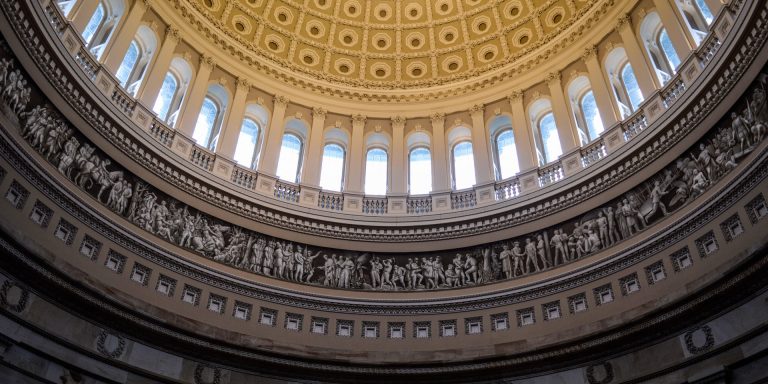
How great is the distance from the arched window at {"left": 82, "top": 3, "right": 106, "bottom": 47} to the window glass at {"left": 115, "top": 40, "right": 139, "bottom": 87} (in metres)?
1.39

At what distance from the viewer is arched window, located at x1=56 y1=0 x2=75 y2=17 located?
71.5 feet

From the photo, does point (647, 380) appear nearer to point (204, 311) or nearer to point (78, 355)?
point (204, 311)

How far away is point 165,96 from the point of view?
26.1 metres

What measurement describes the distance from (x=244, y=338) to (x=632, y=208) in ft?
42.6

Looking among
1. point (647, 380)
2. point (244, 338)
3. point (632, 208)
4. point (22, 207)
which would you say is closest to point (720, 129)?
point (632, 208)

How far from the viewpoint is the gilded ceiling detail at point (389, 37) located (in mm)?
29266

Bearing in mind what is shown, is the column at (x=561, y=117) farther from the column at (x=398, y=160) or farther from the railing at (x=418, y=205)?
the railing at (x=418, y=205)

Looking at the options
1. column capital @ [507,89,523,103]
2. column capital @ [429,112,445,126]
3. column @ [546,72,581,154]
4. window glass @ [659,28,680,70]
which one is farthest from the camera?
column capital @ [429,112,445,126]

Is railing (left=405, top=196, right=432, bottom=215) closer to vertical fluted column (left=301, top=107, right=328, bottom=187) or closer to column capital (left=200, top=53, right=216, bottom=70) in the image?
vertical fluted column (left=301, top=107, right=328, bottom=187)

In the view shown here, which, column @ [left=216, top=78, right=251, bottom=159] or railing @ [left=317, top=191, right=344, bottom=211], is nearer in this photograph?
column @ [left=216, top=78, right=251, bottom=159]

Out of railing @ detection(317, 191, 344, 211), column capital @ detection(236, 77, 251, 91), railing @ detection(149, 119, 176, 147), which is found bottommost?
railing @ detection(317, 191, 344, 211)

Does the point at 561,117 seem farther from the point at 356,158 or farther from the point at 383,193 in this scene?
the point at 356,158

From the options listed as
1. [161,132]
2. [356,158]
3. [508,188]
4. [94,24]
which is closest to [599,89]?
[508,188]

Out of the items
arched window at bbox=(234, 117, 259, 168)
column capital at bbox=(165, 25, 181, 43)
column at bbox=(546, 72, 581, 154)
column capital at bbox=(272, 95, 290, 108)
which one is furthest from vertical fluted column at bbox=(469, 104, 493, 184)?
column capital at bbox=(165, 25, 181, 43)
